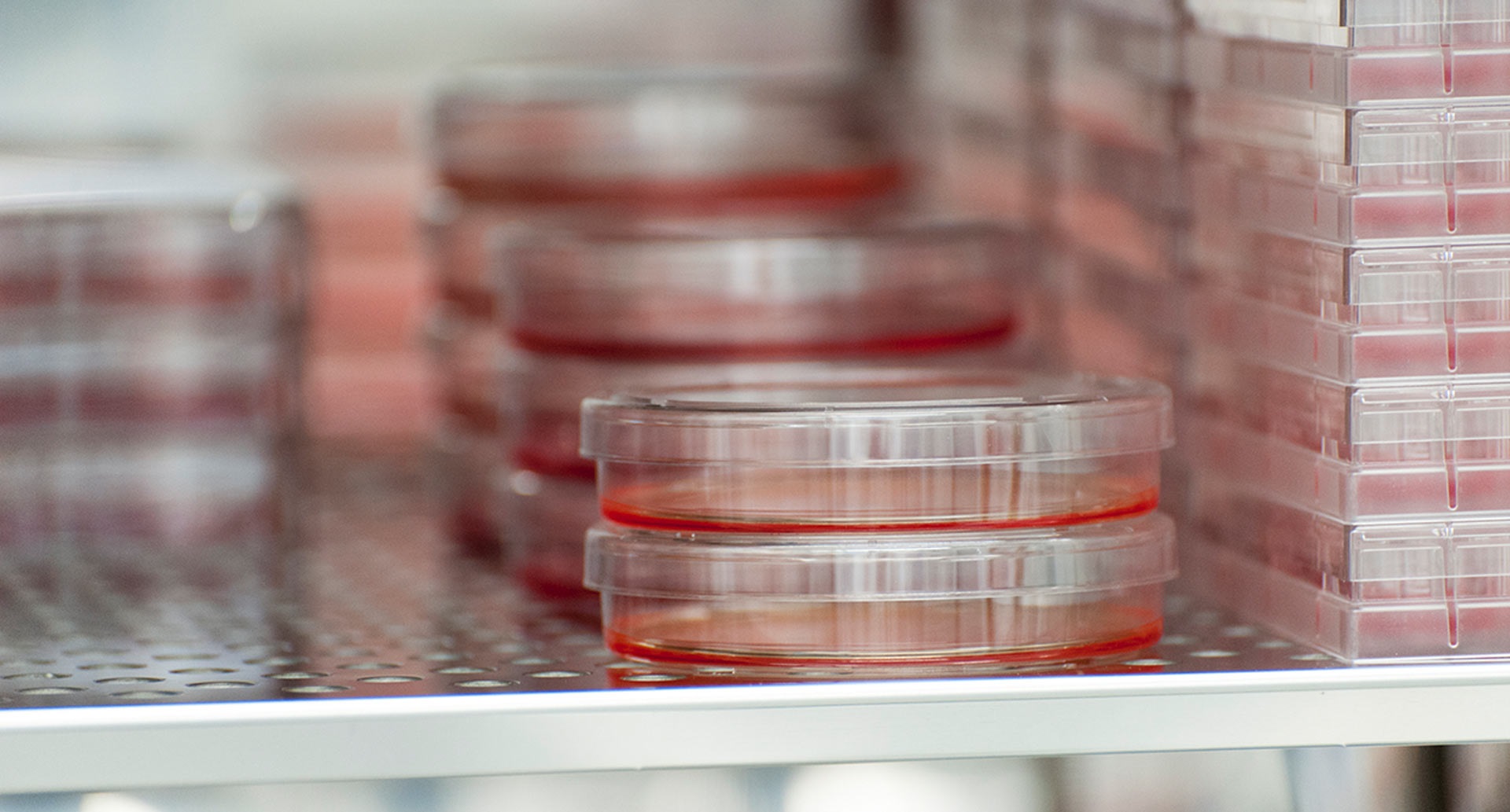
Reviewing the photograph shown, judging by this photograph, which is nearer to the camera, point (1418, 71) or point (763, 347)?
point (1418, 71)

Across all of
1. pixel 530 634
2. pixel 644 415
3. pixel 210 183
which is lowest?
pixel 530 634

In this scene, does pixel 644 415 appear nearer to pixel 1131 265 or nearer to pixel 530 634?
pixel 530 634

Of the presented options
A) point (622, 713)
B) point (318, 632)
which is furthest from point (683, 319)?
point (622, 713)

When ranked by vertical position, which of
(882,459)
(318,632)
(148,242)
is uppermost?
(148,242)

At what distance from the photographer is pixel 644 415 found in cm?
86

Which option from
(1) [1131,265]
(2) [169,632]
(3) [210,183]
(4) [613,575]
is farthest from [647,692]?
(3) [210,183]

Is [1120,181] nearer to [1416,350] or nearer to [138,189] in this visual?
[1416,350]

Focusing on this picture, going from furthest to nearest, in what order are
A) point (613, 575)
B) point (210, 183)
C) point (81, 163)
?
point (81, 163) → point (210, 183) → point (613, 575)

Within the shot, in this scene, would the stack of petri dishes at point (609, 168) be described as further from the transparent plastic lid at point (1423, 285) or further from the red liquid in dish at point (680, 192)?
the transparent plastic lid at point (1423, 285)

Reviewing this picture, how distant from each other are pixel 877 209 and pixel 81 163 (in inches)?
24.2

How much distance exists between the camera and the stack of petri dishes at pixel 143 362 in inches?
45.6

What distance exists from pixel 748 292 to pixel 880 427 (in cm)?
30

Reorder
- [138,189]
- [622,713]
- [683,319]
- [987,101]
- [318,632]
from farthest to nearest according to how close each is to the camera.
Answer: [987,101], [138,189], [683,319], [318,632], [622,713]

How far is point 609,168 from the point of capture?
4.66 feet
